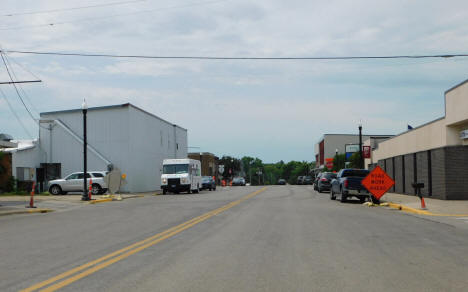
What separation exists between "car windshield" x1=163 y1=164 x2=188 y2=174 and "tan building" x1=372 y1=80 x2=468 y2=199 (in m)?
15.9

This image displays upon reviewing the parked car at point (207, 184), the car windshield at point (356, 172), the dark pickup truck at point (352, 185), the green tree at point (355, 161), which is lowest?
the parked car at point (207, 184)

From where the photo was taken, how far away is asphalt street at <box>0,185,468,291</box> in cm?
672

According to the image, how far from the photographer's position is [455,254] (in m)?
9.18

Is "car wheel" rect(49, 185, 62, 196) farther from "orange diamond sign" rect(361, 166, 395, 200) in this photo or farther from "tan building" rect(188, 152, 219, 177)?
"tan building" rect(188, 152, 219, 177)

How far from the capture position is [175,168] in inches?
1543

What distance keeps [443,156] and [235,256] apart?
20.2m

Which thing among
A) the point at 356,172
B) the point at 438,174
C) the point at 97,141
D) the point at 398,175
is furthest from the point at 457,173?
the point at 97,141

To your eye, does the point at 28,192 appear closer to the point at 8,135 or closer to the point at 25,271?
the point at 8,135

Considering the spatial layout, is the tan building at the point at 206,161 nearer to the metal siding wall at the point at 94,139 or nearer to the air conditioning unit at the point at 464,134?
the metal siding wall at the point at 94,139

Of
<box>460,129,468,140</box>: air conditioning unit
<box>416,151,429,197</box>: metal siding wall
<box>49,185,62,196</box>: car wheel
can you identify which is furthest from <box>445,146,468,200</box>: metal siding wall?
<box>49,185,62,196</box>: car wheel

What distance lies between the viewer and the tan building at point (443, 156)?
25.2m

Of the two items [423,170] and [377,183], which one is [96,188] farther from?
[423,170]

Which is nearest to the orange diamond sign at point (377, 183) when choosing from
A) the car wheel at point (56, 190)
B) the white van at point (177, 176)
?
the white van at point (177, 176)

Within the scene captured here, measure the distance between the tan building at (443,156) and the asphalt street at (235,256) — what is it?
11.5m
